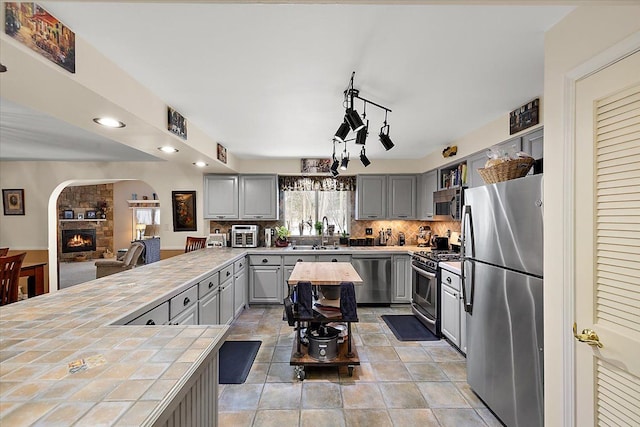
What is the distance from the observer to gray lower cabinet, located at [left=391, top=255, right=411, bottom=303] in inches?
188

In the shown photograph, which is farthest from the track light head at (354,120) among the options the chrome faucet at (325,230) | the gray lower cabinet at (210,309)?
the chrome faucet at (325,230)

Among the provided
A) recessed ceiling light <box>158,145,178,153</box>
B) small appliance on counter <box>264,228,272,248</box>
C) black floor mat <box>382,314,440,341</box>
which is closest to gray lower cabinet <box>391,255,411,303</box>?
black floor mat <box>382,314,440,341</box>

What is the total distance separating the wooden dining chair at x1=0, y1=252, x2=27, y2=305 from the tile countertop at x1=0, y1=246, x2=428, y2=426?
1770 millimetres

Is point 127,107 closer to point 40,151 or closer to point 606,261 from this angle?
point 606,261

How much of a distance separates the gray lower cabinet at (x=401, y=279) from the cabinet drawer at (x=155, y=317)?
3512 mm

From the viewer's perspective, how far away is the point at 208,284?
306 cm

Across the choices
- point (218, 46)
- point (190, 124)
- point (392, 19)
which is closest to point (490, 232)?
point (392, 19)

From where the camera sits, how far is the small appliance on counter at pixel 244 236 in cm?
507

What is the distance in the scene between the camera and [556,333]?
151 centimetres

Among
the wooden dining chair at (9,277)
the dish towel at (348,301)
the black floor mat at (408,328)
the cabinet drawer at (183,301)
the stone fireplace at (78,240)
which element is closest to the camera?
the cabinet drawer at (183,301)

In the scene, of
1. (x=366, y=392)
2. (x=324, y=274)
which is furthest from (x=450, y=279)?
(x=366, y=392)

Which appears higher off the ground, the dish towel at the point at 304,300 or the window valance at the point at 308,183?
the window valance at the point at 308,183

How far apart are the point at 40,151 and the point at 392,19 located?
17.6 feet

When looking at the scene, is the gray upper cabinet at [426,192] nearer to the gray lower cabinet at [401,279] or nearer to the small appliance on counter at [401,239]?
the small appliance on counter at [401,239]
